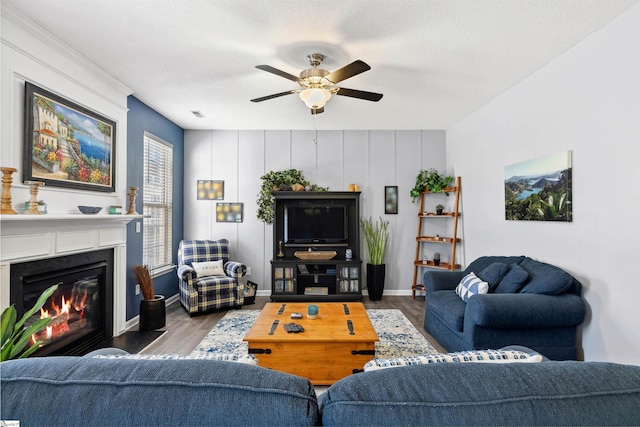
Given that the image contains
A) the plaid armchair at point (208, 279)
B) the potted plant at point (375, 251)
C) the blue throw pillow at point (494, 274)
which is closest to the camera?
the blue throw pillow at point (494, 274)

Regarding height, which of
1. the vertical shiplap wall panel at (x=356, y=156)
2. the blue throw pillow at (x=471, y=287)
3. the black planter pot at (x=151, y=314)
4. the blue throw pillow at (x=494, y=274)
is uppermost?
the vertical shiplap wall panel at (x=356, y=156)

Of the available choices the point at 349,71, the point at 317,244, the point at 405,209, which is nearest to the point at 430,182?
the point at 405,209

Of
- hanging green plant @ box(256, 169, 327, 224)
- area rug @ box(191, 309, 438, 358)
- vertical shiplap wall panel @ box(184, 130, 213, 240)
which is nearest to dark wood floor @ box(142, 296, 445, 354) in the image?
area rug @ box(191, 309, 438, 358)

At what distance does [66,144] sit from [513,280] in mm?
4016

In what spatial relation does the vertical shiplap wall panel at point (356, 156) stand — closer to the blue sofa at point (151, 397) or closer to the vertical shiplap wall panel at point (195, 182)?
the vertical shiplap wall panel at point (195, 182)

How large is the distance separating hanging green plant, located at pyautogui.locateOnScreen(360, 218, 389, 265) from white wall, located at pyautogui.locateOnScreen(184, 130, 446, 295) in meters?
0.12

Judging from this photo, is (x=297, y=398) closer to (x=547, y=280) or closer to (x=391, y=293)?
(x=547, y=280)

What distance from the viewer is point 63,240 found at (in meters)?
2.65

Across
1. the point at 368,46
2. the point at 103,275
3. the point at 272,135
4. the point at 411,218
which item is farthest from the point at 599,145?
the point at 103,275

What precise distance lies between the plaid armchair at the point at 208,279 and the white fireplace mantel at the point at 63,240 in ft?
2.61

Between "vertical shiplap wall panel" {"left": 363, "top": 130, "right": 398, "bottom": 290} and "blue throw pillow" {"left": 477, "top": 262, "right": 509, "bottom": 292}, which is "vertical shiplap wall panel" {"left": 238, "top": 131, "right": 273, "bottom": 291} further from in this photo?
"blue throw pillow" {"left": 477, "top": 262, "right": 509, "bottom": 292}

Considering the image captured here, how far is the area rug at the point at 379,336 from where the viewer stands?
310 centimetres

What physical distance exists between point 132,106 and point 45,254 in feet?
6.70

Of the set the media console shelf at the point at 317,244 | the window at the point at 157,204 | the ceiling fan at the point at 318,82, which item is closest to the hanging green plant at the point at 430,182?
the media console shelf at the point at 317,244
